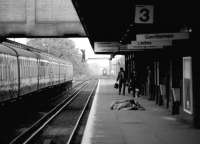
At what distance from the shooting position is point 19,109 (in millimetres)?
21562

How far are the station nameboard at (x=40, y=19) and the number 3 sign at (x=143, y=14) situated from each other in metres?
13.8

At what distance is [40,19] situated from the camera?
24844 millimetres

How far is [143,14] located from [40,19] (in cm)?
1482

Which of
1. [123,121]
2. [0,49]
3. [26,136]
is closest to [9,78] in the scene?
[0,49]

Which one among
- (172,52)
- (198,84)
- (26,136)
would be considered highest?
(172,52)

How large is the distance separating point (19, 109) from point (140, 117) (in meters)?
7.61

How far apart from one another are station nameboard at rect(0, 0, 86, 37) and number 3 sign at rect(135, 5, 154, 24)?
1382 cm

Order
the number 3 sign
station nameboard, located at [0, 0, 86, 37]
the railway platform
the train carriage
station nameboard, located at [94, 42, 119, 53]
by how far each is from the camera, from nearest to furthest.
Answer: the railway platform
the number 3 sign
the train carriage
station nameboard, located at [94, 42, 119, 53]
station nameboard, located at [0, 0, 86, 37]

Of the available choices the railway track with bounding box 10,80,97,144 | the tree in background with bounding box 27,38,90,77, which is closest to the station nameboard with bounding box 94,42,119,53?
the railway track with bounding box 10,80,97,144

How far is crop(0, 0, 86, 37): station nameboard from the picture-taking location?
24422mm

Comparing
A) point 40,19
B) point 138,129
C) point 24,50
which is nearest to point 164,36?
point 138,129

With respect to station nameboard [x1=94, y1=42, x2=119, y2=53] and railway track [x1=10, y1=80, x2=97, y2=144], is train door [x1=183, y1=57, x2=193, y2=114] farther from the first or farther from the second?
station nameboard [x1=94, y1=42, x2=119, y2=53]

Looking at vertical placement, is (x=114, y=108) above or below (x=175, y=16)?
below

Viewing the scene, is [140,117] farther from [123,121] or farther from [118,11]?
[118,11]
